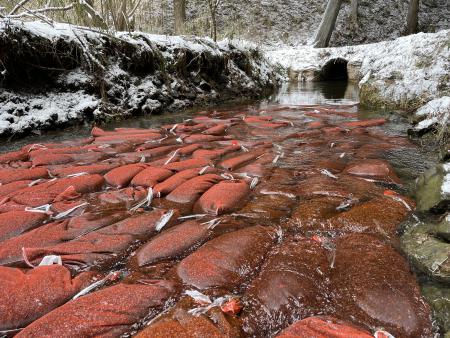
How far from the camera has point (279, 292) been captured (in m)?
1.43

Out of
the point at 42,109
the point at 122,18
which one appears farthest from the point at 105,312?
the point at 122,18

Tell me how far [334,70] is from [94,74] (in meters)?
11.0

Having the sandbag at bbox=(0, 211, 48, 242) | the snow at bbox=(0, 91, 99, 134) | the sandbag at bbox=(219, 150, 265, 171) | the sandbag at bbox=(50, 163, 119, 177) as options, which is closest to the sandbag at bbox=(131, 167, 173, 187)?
the sandbag at bbox=(50, 163, 119, 177)

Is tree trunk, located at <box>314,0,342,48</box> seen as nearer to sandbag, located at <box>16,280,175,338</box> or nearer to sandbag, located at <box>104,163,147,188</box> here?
sandbag, located at <box>104,163,147,188</box>

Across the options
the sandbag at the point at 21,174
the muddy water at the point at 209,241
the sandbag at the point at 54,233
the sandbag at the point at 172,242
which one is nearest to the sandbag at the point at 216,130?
the muddy water at the point at 209,241

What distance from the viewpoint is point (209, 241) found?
1.83 metres

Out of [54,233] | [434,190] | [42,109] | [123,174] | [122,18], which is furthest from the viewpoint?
[122,18]

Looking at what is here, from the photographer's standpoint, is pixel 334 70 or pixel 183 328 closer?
pixel 183 328

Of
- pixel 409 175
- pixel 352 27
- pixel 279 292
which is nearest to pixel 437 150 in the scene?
pixel 409 175

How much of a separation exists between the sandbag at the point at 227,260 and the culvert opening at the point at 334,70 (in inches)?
504

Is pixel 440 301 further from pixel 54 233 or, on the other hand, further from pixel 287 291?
pixel 54 233

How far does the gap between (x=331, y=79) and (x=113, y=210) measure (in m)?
13.3

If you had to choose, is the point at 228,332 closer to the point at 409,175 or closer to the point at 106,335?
the point at 106,335

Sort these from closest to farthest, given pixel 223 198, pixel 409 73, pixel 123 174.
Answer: pixel 223 198 → pixel 123 174 → pixel 409 73
